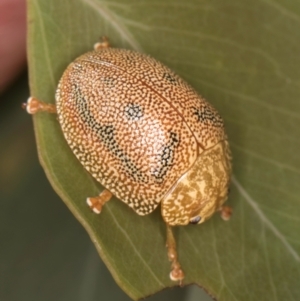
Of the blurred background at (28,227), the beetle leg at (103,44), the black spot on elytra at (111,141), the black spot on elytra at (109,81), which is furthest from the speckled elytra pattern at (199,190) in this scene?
the blurred background at (28,227)

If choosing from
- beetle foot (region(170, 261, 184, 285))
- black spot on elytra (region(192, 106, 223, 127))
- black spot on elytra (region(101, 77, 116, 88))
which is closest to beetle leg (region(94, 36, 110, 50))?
black spot on elytra (region(101, 77, 116, 88))

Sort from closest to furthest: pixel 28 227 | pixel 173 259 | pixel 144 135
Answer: pixel 144 135, pixel 173 259, pixel 28 227

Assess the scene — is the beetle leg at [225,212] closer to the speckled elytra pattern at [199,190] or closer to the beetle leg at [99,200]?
the speckled elytra pattern at [199,190]

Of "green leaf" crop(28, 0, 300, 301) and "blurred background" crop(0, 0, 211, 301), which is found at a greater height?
"green leaf" crop(28, 0, 300, 301)

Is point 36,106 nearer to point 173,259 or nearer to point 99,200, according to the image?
point 99,200

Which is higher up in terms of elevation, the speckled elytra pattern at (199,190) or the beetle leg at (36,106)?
the beetle leg at (36,106)

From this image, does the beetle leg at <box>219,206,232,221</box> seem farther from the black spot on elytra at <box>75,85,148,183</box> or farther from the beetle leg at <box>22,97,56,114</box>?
the beetle leg at <box>22,97,56,114</box>

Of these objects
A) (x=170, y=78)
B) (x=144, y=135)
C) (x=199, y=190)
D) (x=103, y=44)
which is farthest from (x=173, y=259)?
(x=103, y=44)
